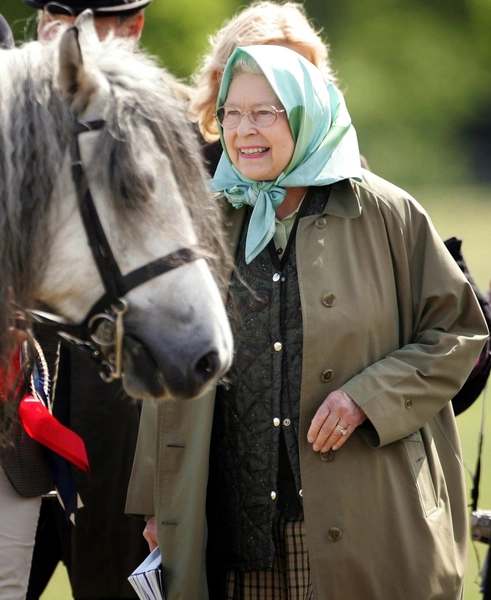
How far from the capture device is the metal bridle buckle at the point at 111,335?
7.48 ft

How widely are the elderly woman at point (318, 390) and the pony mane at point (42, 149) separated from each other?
0.53m

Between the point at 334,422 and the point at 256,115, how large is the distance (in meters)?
0.87

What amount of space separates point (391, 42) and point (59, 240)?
23.3m

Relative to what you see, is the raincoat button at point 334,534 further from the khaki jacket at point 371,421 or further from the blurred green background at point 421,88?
the blurred green background at point 421,88

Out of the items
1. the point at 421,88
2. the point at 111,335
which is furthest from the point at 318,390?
the point at 421,88

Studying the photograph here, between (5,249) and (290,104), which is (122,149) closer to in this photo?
(5,249)

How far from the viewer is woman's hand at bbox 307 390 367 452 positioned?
2631mm

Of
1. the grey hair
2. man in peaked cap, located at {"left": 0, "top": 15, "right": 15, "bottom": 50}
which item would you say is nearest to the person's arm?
the grey hair

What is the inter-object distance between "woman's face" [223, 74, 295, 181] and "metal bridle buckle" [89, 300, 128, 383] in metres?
0.74

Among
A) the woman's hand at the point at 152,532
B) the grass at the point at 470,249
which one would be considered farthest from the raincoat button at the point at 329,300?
the grass at the point at 470,249

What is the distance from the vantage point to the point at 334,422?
8.64ft

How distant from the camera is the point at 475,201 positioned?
907 inches

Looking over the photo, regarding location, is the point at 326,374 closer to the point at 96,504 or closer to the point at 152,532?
the point at 152,532

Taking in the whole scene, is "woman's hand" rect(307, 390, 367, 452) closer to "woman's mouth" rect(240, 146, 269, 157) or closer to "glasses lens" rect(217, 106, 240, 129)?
"woman's mouth" rect(240, 146, 269, 157)
